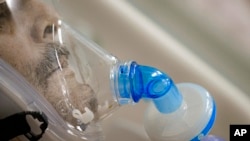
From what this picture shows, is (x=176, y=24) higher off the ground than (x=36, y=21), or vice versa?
(x=36, y=21)

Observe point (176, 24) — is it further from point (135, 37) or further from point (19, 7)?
point (19, 7)

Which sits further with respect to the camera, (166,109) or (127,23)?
(127,23)

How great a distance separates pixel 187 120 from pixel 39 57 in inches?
9.7

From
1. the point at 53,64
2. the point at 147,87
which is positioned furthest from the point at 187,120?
the point at 53,64

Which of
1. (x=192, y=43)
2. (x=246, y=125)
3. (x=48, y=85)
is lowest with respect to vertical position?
(x=246, y=125)

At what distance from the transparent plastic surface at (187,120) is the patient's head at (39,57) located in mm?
109

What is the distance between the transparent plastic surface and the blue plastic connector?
0.02 m

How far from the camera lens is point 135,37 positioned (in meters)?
0.88

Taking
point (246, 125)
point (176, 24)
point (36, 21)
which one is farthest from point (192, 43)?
point (36, 21)

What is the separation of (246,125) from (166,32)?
0.79 ft

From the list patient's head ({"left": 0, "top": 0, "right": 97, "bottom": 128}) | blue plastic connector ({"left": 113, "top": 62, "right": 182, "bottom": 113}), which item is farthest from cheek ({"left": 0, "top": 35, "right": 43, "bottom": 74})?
blue plastic connector ({"left": 113, "top": 62, "right": 182, "bottom": 113})

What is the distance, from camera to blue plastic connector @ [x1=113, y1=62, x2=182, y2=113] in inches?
25.8

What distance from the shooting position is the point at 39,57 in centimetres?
67

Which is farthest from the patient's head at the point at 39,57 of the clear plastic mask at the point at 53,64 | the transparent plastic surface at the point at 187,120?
the transparent plastic surface at the point at 187,120
